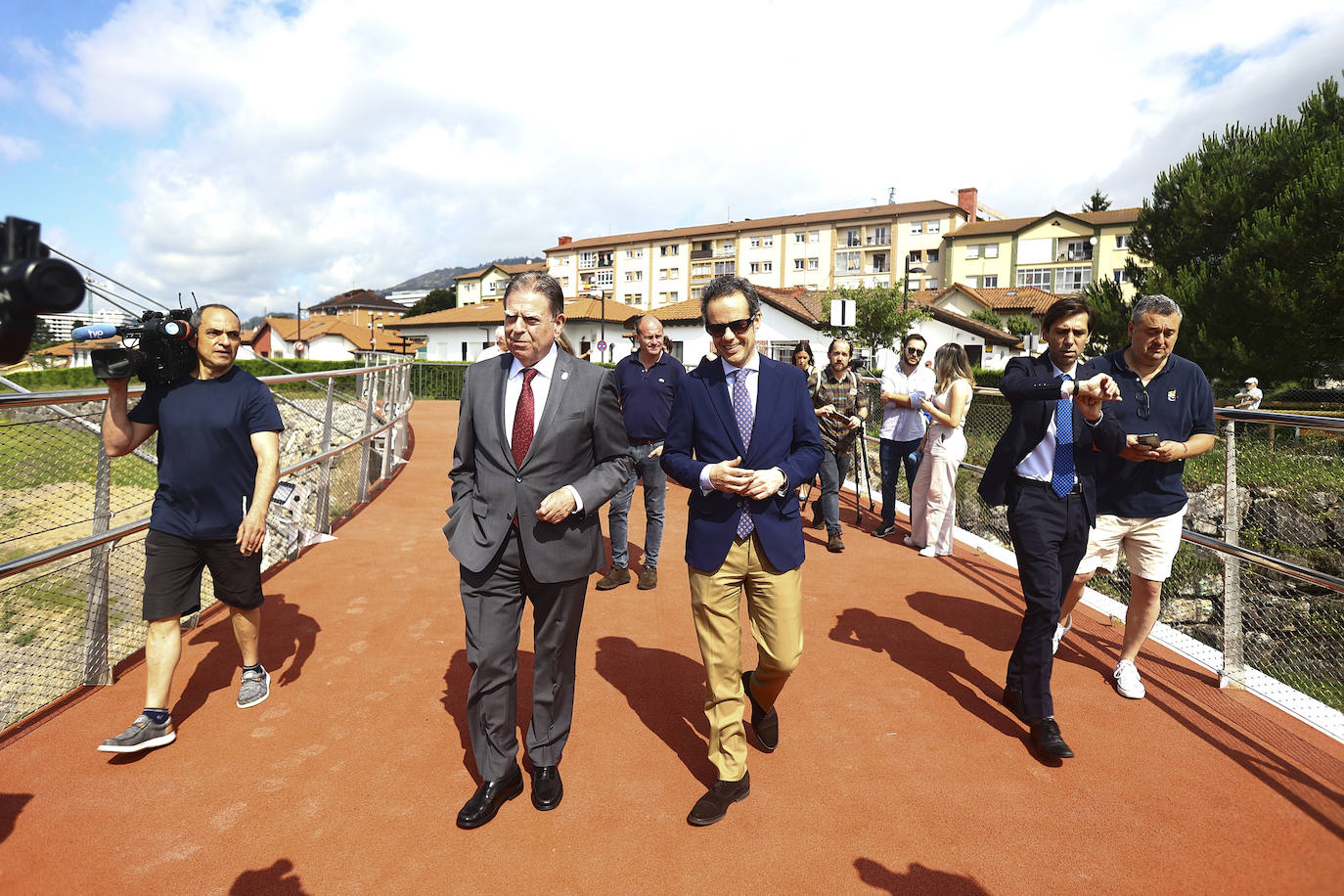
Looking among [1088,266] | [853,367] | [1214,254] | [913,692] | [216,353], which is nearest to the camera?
[216,353]

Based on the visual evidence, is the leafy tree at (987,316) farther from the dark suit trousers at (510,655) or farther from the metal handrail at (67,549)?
the metal handrail at (67,549)

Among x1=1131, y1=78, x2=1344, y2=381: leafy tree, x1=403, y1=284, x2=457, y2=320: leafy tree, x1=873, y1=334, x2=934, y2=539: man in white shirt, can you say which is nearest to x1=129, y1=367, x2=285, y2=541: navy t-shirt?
x1=873, y1=334, x2=934, y2=539: man in white shirt

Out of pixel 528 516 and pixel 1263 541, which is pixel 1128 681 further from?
pixel 528 516

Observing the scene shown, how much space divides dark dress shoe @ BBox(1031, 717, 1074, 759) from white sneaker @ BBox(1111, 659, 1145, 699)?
797 millimetres

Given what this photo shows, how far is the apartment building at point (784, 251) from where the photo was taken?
195 feet

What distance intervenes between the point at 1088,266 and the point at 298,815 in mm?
60901

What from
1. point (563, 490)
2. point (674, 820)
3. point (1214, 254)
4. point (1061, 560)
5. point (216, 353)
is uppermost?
point (1214, 254)

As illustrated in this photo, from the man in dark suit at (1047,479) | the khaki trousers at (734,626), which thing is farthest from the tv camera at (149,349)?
the man in dark suit at (1047,479)

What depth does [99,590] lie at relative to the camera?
3668 mm

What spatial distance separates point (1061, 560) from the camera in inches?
133

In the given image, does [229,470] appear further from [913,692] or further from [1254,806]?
[1254,806]

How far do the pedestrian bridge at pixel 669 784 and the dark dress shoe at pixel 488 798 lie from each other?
0.05 meters

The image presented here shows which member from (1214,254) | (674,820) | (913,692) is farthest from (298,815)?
(1214,254)

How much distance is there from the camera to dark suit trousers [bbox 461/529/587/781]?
2654mm
